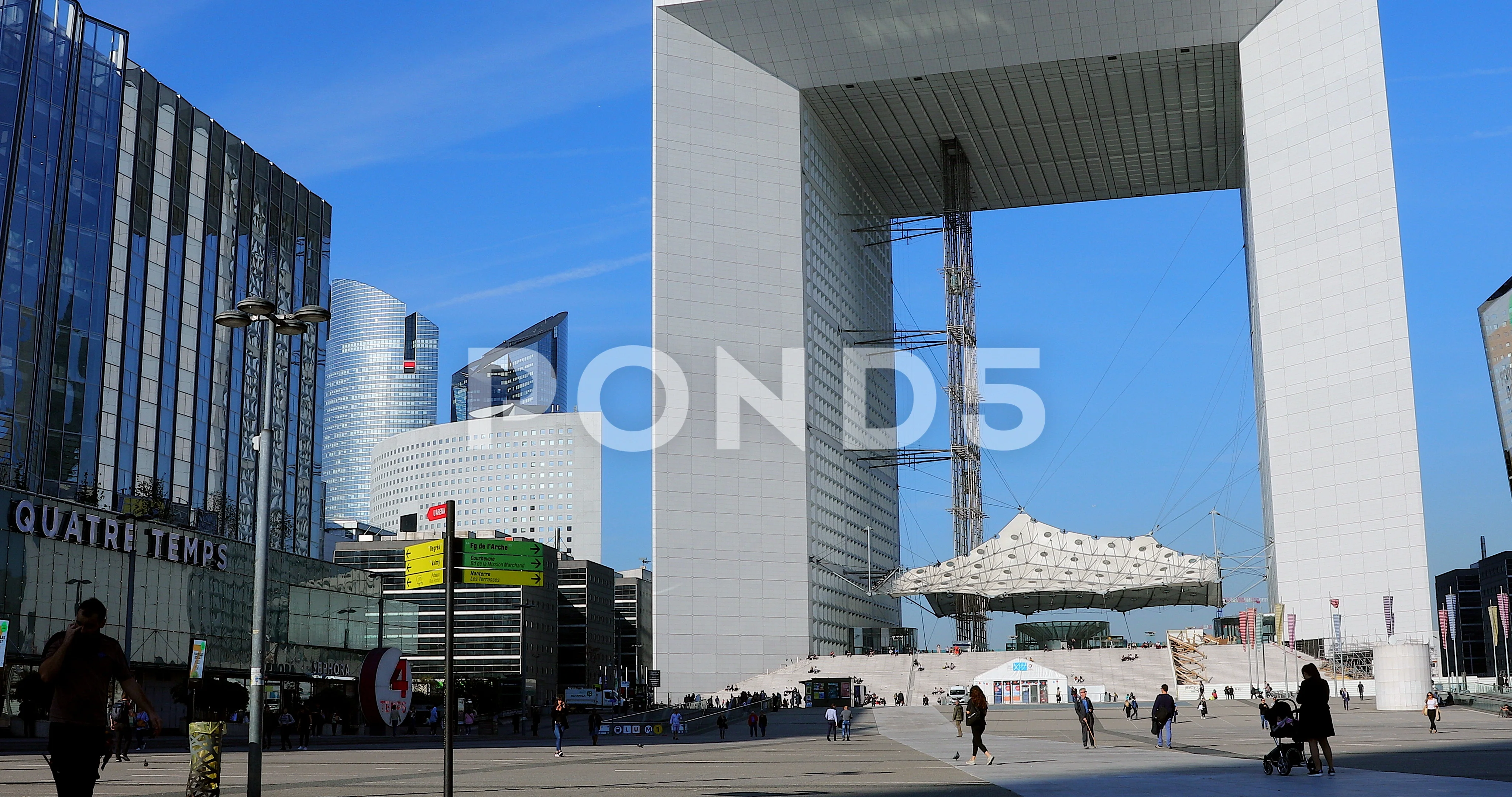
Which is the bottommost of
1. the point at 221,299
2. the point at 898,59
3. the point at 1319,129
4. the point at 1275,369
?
the point at 1275,369

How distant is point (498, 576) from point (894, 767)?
39.2ft

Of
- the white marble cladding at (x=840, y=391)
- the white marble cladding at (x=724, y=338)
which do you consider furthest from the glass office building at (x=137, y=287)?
the white marble cladding at (x=840, y=391)

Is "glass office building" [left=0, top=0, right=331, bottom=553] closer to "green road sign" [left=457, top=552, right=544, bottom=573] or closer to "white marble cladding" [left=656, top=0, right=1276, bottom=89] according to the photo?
"white marble cladding" [left=656, top=0, right=1276, bottom=89]

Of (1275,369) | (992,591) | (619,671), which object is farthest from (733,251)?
(619,671)

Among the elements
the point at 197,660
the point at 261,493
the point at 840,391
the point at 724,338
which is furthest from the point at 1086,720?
the point at 840,391

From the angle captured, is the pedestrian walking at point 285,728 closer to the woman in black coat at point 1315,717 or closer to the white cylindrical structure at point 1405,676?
the woman in black coat at point 1315,717

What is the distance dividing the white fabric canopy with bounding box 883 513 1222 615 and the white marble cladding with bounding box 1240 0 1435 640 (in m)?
6.80

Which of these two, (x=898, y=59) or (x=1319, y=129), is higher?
(x=898, y=59)

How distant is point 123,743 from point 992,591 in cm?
5867

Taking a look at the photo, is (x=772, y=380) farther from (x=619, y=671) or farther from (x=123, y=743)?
(x=619, y=671)

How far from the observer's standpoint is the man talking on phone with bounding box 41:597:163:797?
1007 centimetres

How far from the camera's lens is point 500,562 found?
14.3 meters

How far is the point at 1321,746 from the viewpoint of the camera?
746 inches

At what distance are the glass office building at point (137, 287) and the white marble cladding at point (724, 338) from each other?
23.7 metres
